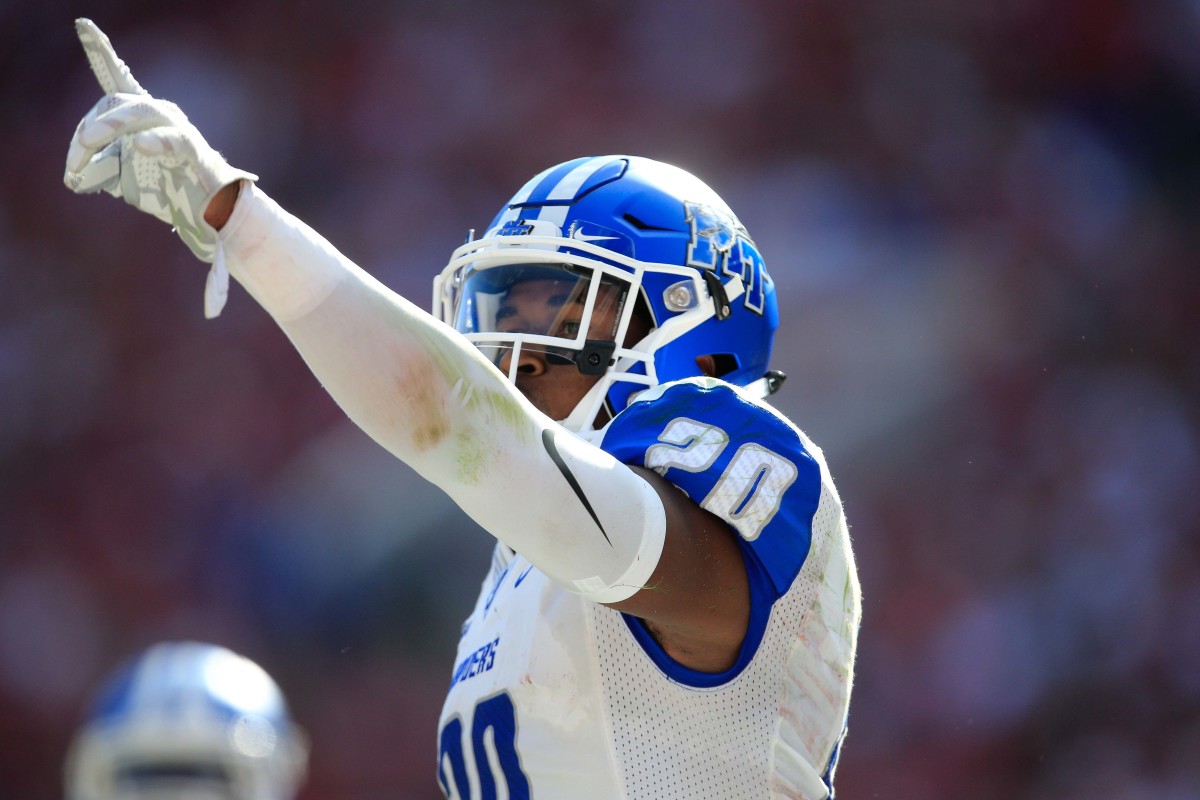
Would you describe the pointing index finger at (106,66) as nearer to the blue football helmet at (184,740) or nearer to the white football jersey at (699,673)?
the blue football helmet at (184,740)

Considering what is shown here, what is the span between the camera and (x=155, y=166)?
143 cm

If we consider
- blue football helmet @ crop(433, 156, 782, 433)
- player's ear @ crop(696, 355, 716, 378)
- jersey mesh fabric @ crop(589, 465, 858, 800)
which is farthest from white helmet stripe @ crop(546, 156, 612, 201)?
jersey mesh fabric @ crop(589, 465, 858, 800)

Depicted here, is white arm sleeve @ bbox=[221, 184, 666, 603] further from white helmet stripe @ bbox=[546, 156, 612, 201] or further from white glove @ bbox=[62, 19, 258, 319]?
white helmet stripe @ bbox=[546, 156, 612, 201]

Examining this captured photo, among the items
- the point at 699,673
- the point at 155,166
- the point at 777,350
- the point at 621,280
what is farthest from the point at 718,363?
the point at 777,350

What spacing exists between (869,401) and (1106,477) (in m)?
1.01

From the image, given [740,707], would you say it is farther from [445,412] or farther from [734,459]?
[445,412]

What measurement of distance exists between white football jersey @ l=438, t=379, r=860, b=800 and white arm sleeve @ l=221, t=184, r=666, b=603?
202 millimetres

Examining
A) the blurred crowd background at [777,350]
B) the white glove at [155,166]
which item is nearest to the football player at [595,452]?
the white glove at [155,166]

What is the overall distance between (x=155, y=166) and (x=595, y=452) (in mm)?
566

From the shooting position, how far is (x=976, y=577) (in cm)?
560

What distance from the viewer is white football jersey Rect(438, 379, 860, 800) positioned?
1.86m

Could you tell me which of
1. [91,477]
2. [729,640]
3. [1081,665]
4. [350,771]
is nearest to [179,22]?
[91,477]

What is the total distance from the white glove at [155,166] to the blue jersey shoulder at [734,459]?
61 cm

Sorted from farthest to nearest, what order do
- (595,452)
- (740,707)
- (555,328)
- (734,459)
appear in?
1. (555,328)
2. (740,707)
3. (734,459)
4. (595,452)
